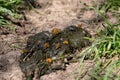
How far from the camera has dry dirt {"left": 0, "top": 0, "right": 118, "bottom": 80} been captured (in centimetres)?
358

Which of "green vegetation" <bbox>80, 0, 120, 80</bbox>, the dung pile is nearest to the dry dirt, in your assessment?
the dung pile

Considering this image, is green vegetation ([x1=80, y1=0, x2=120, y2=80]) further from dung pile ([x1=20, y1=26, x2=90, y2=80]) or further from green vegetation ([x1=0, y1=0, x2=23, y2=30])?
green vegetation ([x1=0, y1=0, x2=23, y2=30])

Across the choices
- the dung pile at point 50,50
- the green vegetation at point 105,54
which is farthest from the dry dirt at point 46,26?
the green vegetation at point 105,54

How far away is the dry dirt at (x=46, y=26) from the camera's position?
3.58 m

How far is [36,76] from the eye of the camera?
352cm

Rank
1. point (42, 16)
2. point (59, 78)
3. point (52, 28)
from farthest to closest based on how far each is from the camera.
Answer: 1. point (42, 16)
2. point (52, 28)
3. point (59, 78)

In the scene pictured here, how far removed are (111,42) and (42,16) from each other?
1330 millimetres

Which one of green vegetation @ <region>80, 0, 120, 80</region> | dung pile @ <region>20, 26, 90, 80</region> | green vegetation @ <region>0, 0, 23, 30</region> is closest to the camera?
green vegetation @ <region>80, 0, 120, 80</region>

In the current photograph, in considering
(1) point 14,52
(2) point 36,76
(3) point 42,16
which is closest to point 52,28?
(3) point 42,16

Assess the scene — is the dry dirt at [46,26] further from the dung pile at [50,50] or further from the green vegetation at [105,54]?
the green vegetation at [105,54]

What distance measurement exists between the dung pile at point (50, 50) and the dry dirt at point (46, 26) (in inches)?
3.2

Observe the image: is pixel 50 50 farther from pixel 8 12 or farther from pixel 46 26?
pixel 8 12

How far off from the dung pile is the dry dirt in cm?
8

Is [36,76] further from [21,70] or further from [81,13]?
[81,13]
